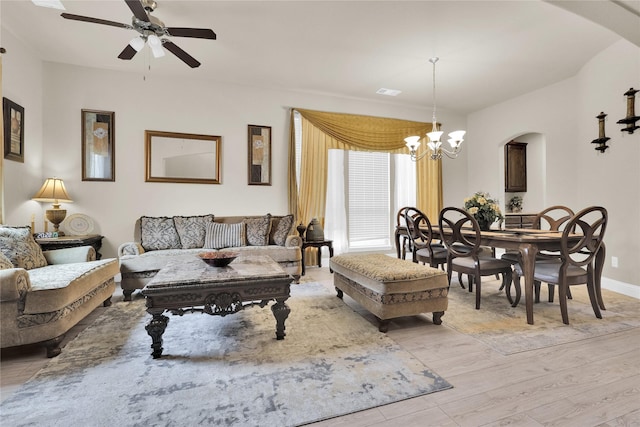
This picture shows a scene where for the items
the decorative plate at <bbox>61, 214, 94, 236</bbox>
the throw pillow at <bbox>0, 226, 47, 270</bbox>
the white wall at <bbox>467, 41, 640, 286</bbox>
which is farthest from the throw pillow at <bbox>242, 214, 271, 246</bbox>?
the white wall at <bbox>467, 41, 640, 286</bbox>

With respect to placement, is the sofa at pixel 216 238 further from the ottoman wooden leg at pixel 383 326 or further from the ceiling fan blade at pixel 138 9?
the ceiling fan blade at pixel 138 9

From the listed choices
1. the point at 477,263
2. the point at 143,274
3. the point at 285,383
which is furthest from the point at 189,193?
the point at 477,263

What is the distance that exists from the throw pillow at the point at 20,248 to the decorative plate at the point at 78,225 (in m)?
1.27

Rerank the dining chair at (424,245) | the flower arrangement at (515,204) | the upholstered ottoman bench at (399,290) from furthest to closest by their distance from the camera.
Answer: the flower arrangement at (515,204) → the dining chair at (424,245) → the upholstered ottoman bench at (399,290)

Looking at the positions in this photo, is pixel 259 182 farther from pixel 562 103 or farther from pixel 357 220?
pixel 562 103

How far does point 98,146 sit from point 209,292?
3.40 meters

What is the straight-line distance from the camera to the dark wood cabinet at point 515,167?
21.5 feet

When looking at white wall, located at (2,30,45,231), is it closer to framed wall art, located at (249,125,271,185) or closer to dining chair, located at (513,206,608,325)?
framed wall art, located at (249,125,271,185)

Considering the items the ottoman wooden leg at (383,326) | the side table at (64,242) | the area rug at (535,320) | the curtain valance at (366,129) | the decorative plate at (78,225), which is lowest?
the area rug at (535,320)

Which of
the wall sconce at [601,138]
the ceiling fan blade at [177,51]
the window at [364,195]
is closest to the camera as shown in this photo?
the ceiling fan blade at [177,51]

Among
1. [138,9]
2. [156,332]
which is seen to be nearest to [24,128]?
[138,9]

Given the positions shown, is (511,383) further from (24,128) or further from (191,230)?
(24,128)

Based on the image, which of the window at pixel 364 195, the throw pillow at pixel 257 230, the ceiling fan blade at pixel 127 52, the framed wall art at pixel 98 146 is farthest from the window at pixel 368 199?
the framed wall art at pixel 98 146

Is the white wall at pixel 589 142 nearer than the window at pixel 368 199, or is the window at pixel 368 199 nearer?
the white wall at pixel 589 142
